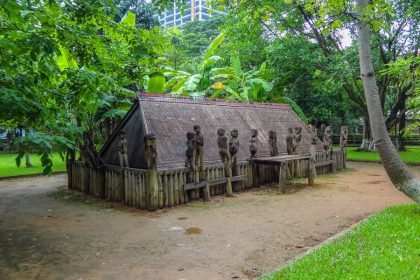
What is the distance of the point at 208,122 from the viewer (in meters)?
11.8

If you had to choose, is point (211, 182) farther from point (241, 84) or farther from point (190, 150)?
point (241, 84)

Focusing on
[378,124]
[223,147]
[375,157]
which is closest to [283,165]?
[223,147]

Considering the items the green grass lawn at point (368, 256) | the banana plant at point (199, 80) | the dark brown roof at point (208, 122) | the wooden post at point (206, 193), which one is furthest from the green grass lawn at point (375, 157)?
the green grass lawn at point (368, 256)

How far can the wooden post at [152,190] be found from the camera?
324 inches

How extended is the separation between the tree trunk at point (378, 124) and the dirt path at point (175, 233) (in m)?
1.28

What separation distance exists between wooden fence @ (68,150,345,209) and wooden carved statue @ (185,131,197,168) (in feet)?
0.63

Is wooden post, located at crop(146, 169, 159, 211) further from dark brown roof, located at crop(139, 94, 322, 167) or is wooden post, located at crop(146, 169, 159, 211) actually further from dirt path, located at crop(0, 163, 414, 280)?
dark brown roof, located at crop(139, 94, 322, 167)

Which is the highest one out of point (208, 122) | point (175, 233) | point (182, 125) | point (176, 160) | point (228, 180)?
point (208, 122)

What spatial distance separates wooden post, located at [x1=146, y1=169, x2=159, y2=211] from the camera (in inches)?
324

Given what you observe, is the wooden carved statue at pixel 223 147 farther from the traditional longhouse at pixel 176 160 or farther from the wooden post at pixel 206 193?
the wooden post at pixel 206 193

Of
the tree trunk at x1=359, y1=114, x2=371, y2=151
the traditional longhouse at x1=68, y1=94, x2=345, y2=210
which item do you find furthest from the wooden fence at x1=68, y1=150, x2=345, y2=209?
the tree trunk at x1=359, y1=114, x2=371, y2=151

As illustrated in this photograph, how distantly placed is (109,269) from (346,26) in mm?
16638

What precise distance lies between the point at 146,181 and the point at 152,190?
0.26 m

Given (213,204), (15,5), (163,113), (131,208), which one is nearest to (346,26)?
(163,113)
